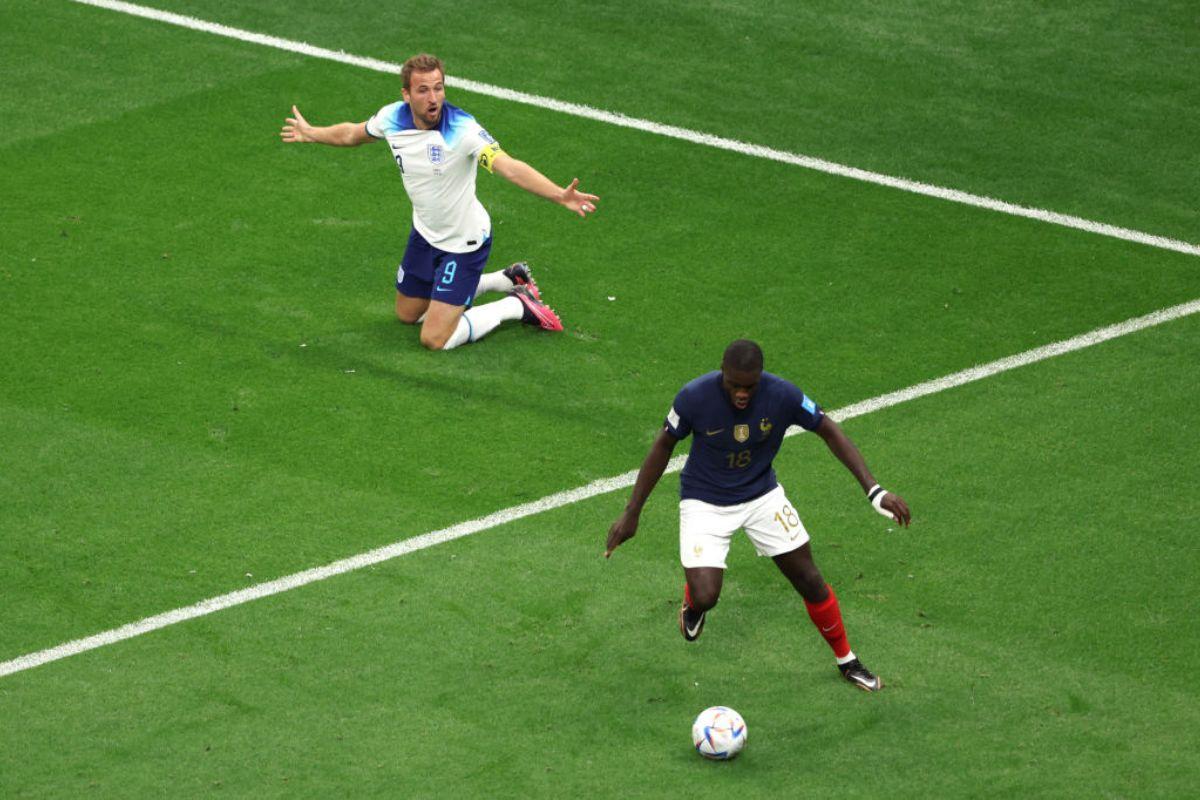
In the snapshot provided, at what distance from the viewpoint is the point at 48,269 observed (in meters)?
15.4

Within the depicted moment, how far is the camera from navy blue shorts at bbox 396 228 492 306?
14.4m

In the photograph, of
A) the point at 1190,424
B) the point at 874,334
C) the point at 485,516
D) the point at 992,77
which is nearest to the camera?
the point at 485,516

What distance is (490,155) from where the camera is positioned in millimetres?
13836

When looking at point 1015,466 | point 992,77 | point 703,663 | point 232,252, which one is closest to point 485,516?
point 703,663

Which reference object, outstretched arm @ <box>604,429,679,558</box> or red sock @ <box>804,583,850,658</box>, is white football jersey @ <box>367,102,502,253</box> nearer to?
outstretched arm @ <box>604,429,679,558</box>

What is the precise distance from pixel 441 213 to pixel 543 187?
1278 millimetres

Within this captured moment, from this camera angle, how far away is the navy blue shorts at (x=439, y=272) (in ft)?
47.1

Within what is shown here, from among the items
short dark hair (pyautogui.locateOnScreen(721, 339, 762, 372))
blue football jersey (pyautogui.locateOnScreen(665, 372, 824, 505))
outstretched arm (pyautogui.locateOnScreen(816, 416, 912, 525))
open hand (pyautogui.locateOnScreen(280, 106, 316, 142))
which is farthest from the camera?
open hand (pyautogui.locateOnScreen(280, 106, 316, 142))

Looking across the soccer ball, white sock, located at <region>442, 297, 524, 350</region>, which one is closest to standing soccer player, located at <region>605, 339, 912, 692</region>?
the soccer ball

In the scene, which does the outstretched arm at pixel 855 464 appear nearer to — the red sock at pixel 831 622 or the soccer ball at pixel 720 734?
the red sock at pixel 831 622

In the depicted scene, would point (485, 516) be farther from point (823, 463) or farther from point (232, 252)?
point (232, 252)

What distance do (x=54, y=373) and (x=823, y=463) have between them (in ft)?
18.8

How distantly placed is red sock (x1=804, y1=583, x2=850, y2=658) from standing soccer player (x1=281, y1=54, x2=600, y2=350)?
466 cm

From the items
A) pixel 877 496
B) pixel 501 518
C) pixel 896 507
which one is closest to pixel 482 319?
pixel 501 518
